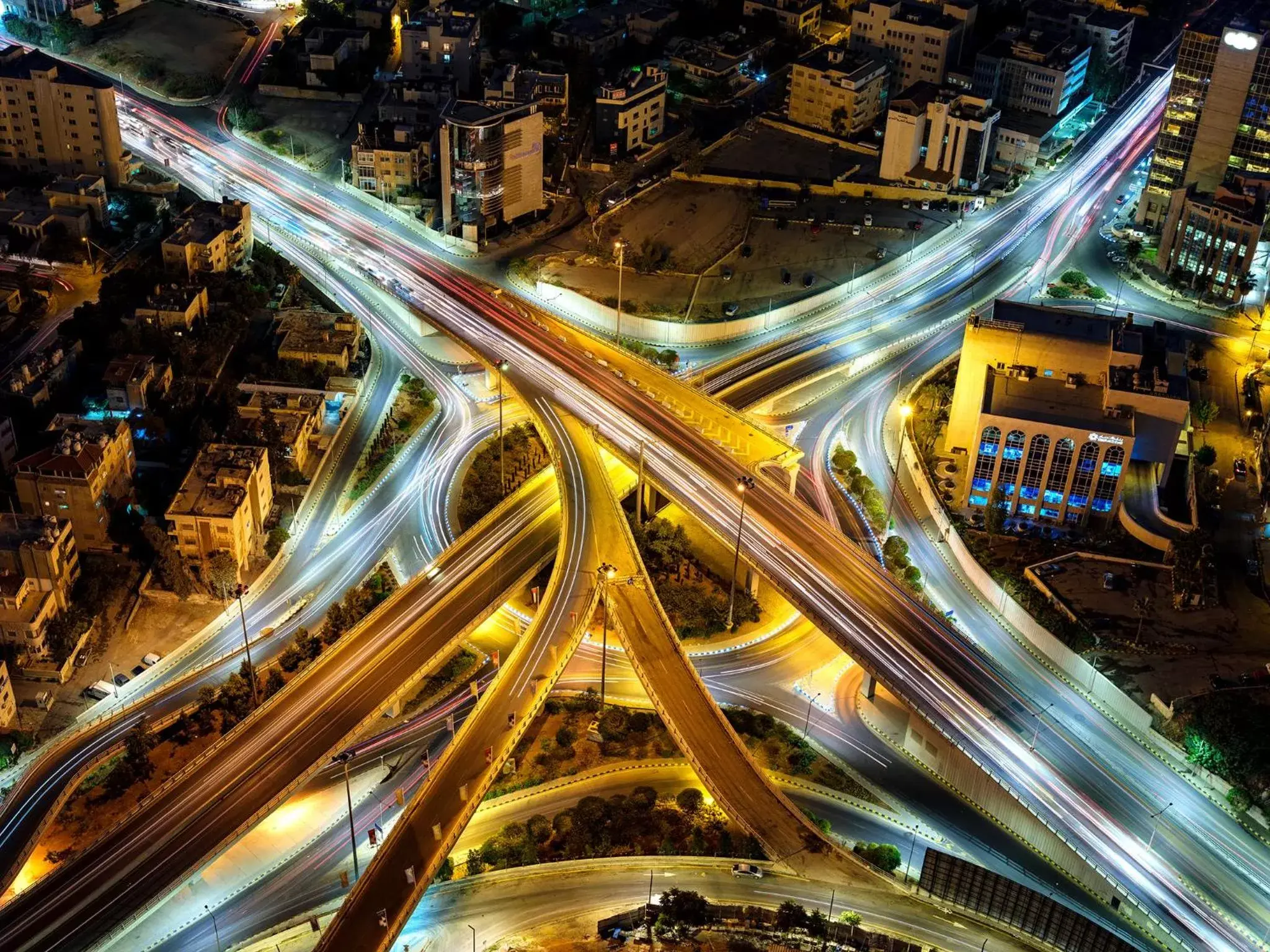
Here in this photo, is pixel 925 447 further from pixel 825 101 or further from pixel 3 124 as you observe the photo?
pixel 3 124

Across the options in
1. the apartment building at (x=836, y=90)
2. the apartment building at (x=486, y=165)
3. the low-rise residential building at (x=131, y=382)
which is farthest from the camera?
the apartment building at (x=836, y=90)

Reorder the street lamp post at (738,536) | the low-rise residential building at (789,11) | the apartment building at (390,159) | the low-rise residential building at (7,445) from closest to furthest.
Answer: the street lamp post at (738,536) → the low-rise residential building at (7,445) → the apartment building at (390,159) → the low-rise residential building at (789,11)

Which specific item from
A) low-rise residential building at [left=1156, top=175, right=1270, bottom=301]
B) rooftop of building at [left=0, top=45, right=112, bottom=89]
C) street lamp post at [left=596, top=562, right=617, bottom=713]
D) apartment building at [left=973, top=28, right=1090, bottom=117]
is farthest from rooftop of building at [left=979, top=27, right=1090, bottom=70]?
street lamp post at [left=596, top=562, right=617, bottom=713]

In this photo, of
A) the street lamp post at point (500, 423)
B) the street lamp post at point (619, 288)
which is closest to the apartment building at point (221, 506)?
the street lamp post at point (500, 423)

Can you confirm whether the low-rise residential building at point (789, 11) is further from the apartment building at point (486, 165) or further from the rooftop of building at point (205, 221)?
the rooftop of building at point (205, 221)

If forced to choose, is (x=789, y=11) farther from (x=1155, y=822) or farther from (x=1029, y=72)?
(x=1155, y=822)

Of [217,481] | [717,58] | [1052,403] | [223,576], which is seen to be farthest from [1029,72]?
[223,576]

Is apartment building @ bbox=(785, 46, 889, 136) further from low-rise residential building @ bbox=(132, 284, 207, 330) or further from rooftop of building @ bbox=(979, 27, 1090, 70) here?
low-rise residential building @ bbox=(132, 284, 207, 330)
